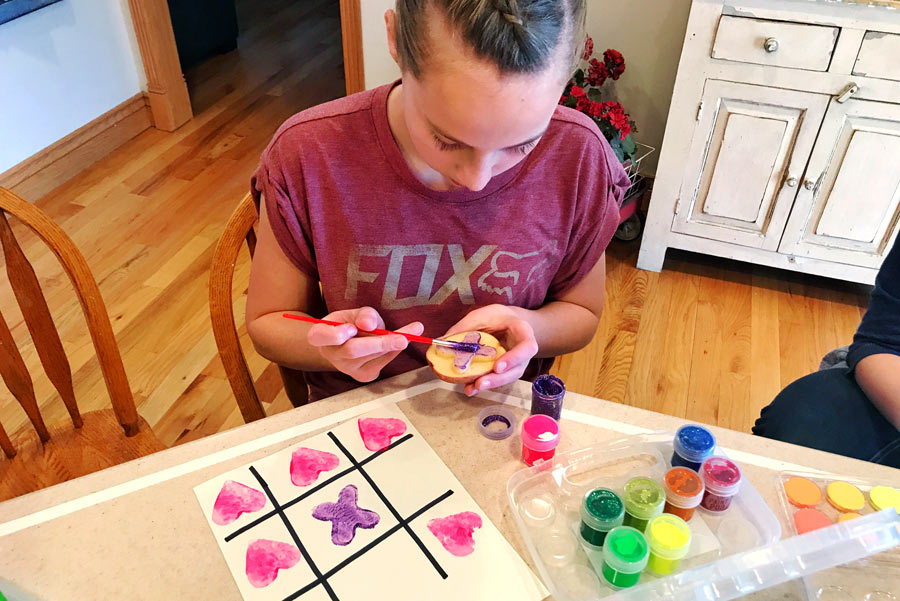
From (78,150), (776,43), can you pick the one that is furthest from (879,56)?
(78,150)

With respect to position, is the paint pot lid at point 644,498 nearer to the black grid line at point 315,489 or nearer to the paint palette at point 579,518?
the paint palette at point 579,518

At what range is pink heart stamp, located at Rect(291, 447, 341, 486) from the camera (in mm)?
720

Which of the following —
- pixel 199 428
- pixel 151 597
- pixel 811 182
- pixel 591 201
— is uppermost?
pixel 591 201

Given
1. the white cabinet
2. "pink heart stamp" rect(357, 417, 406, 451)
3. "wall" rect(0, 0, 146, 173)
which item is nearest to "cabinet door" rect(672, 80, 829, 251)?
the white cabinet

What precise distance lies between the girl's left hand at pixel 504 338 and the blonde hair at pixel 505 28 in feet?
1.02

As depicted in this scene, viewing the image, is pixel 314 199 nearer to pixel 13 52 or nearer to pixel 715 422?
pixel 715 422

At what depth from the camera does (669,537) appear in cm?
63

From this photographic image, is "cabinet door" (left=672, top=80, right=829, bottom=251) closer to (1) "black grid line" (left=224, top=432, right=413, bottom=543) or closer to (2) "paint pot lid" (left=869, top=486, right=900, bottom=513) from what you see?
(2) "paint pot lid" (left=869, top=486, right=900, bottom=513)

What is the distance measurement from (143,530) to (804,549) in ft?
2.08

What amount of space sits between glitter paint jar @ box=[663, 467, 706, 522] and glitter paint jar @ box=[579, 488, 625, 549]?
0.17ft

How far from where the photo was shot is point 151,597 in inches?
24.1

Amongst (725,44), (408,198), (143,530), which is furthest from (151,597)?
(725,44)

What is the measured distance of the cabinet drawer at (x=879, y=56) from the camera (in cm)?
157

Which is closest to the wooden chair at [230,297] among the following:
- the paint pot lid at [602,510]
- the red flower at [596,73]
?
the paint pot lid at [602,510]
